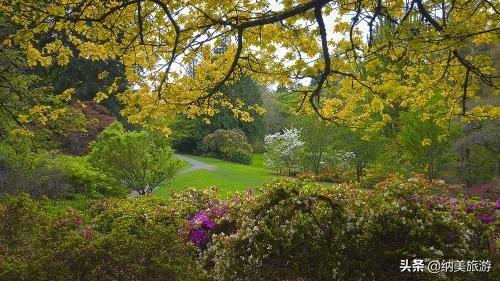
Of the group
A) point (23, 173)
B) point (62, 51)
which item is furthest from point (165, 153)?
point (62, 51)

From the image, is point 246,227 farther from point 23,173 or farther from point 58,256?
point 23,173

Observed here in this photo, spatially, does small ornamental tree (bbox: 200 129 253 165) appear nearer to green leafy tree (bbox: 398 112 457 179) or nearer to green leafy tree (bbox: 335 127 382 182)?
green leafy tree (bbox: 335 127 382 182)

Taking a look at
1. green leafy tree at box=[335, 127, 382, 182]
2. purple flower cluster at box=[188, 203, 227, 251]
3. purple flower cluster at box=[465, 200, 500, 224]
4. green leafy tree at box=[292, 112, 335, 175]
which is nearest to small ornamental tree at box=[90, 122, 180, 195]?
purple flower cluster at box=[188, 203, 227, 251]

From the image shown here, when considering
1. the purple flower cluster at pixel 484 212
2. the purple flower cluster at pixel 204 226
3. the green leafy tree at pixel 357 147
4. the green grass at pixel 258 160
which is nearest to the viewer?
the purple flower cluster at pixel 484 212

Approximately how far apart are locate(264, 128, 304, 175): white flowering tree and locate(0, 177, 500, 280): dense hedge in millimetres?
21692

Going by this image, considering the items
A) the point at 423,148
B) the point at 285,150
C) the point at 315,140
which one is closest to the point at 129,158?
the point at 423,148

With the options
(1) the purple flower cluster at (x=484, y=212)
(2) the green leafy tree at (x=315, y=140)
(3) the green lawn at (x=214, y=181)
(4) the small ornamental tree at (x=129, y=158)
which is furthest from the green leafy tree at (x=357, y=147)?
(1) the purple flower cluster at (x=484, y=212)

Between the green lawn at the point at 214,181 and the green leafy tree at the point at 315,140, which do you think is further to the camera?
the green leafy tree at the point at 315,140

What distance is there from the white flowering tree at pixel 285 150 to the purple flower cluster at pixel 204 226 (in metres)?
20.1

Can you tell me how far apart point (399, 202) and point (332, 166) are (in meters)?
21.8

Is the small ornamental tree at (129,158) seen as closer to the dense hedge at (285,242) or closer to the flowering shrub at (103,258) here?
the dense hedge at (285,242)

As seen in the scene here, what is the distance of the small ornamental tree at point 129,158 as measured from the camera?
1269 cm

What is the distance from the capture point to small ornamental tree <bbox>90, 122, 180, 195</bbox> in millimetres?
12688

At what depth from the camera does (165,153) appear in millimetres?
13680
